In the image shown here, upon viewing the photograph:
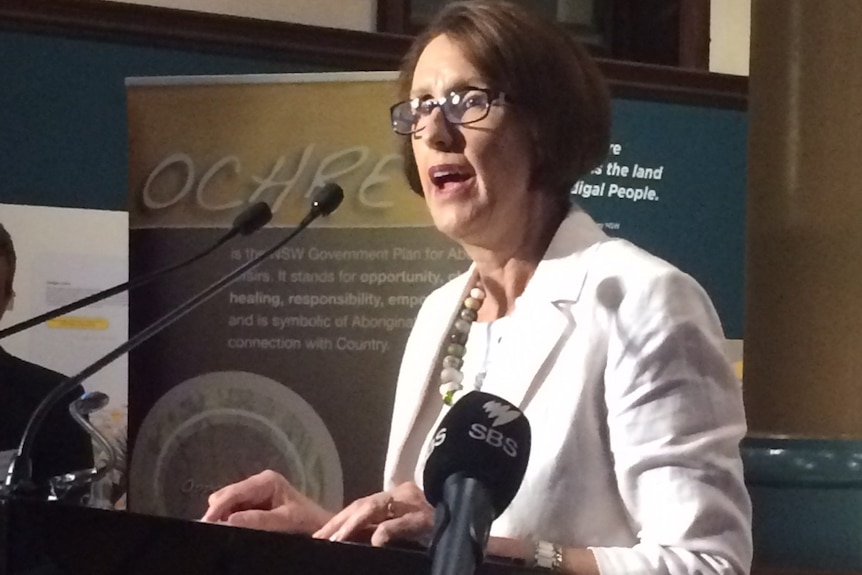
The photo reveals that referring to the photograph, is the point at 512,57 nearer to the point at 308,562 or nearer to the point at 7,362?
the point at 308,562

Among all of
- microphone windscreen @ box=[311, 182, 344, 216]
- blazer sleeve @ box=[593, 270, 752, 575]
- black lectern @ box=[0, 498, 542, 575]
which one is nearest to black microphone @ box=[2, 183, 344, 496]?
microphone windscreen @ box=[311, 182, 344, 216]

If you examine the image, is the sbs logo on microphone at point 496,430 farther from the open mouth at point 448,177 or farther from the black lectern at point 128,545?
the open mouth at point 448,177

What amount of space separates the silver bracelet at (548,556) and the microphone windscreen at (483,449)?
0.26 metres

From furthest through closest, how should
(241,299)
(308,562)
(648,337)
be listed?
1. (241,299)
2. (648,337)
3. (308,562)

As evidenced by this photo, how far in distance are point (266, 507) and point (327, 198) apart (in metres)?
0.31

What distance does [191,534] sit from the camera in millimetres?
841

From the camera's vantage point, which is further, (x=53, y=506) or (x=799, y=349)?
(x=799, y=349)

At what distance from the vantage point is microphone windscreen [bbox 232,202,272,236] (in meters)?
1.08

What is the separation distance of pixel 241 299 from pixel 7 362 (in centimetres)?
26

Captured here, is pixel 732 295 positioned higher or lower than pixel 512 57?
lower

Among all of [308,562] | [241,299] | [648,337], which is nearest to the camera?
[308,562]

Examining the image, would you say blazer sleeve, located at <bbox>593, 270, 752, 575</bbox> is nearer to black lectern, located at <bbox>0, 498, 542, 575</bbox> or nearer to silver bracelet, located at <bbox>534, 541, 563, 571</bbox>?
silver bracelet, located at <bbox>534, 541, 563, 571</bbox>

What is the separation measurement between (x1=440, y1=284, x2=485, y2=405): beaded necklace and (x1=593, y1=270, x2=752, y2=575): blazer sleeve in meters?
0.14

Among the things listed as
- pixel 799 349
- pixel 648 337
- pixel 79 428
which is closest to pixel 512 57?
pixel 648 337
